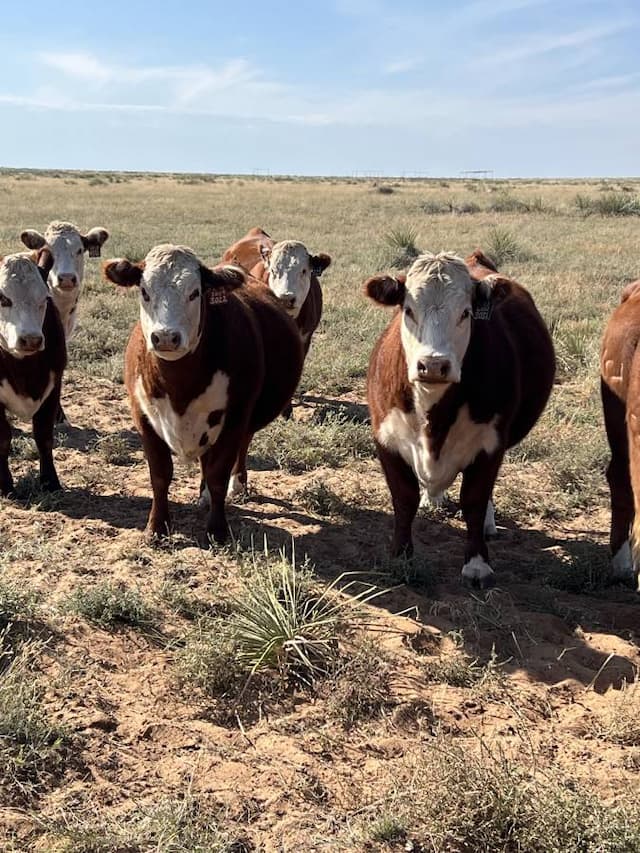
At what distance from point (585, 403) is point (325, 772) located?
5.91 m

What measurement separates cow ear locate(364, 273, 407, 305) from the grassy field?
5.03ft

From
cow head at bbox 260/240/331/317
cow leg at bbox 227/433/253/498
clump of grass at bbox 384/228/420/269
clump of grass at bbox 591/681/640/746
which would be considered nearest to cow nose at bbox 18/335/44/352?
cow leg at bbox 227/433/253/498

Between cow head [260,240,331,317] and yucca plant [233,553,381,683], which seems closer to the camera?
yucca plant [233,553,381,683]

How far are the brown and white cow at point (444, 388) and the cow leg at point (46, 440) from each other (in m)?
2.66

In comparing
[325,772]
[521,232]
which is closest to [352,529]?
[325,772]

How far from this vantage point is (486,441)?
4727 millimetres

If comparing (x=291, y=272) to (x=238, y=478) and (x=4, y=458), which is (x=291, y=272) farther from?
(x=4, y=458)

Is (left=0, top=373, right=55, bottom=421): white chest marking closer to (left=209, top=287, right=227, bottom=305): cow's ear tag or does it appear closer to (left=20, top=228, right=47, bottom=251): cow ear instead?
(left=209, top=287, right=227, bottom=305): cow's ear tag

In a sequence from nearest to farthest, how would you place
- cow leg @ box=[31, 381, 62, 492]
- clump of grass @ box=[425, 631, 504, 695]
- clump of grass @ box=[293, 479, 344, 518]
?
clump of grass @ box=[425, 631, 504, 695], clump of grass @ box=[293, 479, 344, 518], cow leg @ box=[31, 381, 62, 492]

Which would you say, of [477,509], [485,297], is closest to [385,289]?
[485,297]

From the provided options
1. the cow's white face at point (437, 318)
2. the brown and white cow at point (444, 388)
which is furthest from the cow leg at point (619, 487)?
the cow's white face at point (437, 318)

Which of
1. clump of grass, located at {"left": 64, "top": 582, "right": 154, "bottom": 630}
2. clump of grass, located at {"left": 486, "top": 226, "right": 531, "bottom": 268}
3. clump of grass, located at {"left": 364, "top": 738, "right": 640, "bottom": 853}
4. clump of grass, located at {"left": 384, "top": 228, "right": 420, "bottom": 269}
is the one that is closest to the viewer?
clump of grass, located at {"left": 364, "top": 738, "right": 640, "bottom": 853}

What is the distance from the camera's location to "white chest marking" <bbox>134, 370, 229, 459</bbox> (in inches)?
202

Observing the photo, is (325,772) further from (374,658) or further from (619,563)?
(619,563)
